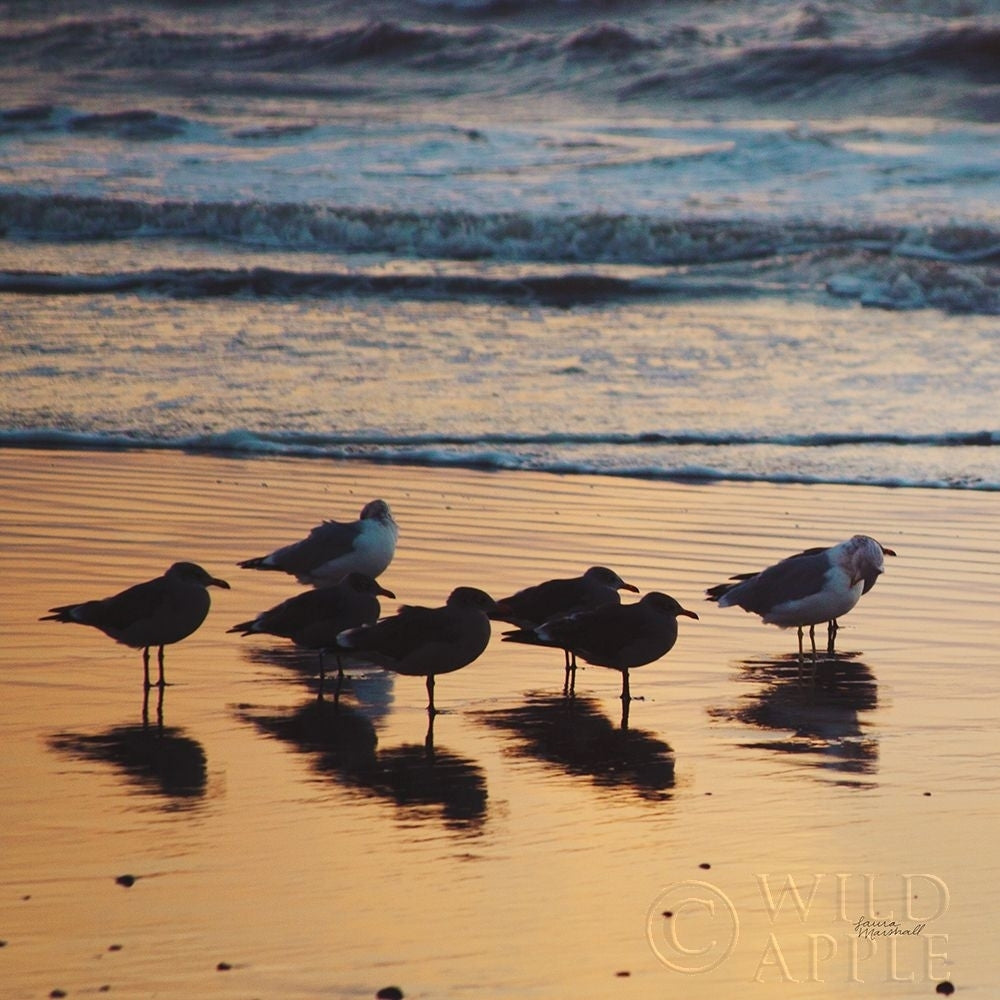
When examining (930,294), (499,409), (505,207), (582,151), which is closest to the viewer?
(499,409)

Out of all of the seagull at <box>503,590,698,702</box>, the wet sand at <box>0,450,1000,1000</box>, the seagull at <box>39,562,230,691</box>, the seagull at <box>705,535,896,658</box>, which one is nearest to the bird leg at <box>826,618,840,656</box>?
the seagull at <box>705,535,896,658</box>

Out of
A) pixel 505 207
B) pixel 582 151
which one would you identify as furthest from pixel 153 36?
pixel 505 207

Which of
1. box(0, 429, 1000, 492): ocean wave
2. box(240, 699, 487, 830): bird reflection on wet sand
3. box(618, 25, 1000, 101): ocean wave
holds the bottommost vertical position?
box(240, 699, 487, 830): bird reflection on wet sand

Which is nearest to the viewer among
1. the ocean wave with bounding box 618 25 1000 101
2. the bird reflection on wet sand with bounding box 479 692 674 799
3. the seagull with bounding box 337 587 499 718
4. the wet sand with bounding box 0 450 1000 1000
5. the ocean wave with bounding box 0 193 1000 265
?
the wet sand with bounding box 0 450 1000 1000

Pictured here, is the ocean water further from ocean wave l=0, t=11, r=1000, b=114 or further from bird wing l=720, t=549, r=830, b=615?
bird wing l=720, t=549, r=830, b=615

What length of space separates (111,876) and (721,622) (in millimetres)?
3764

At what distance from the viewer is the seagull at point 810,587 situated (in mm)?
7152

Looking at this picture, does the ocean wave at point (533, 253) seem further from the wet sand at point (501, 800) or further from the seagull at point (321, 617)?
the seagull at point (321, 617)

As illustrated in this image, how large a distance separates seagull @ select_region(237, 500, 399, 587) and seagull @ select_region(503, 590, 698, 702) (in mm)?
1428

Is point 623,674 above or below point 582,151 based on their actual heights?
below

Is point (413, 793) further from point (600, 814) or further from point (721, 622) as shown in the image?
point (721, 622)

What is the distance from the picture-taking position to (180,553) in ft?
28.4

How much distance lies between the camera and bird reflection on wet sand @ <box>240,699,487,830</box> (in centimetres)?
536
